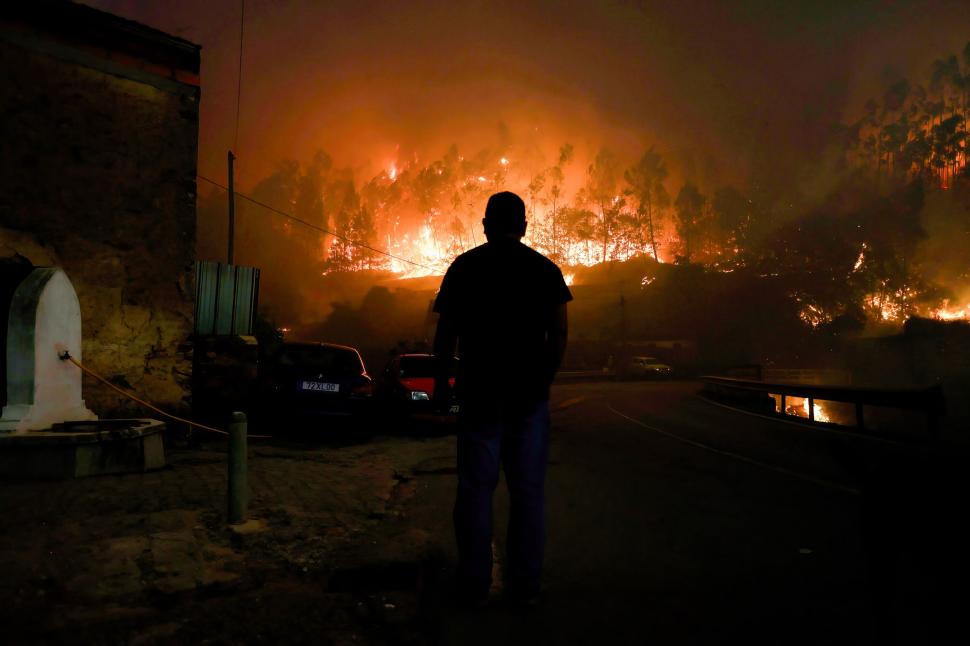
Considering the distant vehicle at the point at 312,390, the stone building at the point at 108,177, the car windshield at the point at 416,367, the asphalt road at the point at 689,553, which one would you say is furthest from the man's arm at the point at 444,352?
the car windshield at the point at 416,367

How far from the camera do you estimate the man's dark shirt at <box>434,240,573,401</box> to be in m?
3.13

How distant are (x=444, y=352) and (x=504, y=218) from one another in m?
0.83

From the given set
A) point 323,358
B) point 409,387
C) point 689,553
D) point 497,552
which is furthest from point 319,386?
Result: point 689,553

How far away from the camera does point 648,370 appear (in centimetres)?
4547

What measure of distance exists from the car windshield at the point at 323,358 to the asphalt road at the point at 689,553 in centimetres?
431

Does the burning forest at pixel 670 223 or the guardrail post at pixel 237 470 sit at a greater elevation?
the burning forest at pixel 670 223

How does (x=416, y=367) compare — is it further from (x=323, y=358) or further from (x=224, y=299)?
(x=224, y=299)

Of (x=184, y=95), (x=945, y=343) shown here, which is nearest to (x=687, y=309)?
(x=945, y=343)

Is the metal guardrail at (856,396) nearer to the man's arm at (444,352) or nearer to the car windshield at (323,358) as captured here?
the man's arm at (444,352)

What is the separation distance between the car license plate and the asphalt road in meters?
3.70

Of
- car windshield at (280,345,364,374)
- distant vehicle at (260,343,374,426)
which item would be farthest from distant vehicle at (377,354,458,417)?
car windshield at (280,345,364,374)

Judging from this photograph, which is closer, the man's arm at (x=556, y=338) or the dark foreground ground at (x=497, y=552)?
the dark foreground ground at (x=497, y=552)

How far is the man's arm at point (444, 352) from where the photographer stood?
3.36m

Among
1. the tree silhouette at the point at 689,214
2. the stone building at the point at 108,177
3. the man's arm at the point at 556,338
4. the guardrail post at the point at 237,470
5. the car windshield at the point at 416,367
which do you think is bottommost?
the guardrail post at the point at 237,470
